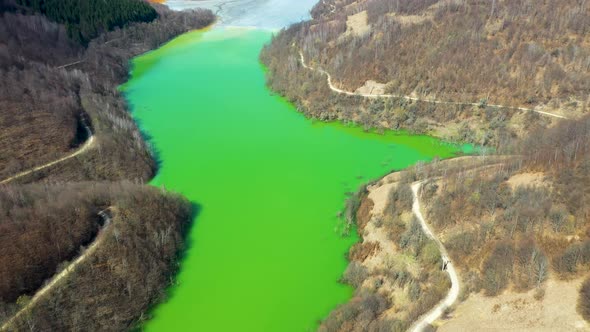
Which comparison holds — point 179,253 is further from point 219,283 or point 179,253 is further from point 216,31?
point 216,31

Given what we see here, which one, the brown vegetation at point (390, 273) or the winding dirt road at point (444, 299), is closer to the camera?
the winding dirt road at point (444, 299)

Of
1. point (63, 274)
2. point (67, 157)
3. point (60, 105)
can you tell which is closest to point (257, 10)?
point (60, 105)

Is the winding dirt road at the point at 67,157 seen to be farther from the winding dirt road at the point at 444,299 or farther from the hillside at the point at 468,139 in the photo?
the winding dirt road at the point at 444,299

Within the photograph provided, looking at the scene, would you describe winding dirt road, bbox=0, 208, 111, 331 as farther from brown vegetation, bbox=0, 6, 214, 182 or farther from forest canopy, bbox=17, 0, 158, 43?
forest canopy, bbox=17, 0, 158, 43

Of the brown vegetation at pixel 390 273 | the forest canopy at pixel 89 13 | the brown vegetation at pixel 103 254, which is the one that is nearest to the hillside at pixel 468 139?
the brown vegetation at pixel 390 273

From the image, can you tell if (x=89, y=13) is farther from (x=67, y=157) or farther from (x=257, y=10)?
(x=67, y=157)
